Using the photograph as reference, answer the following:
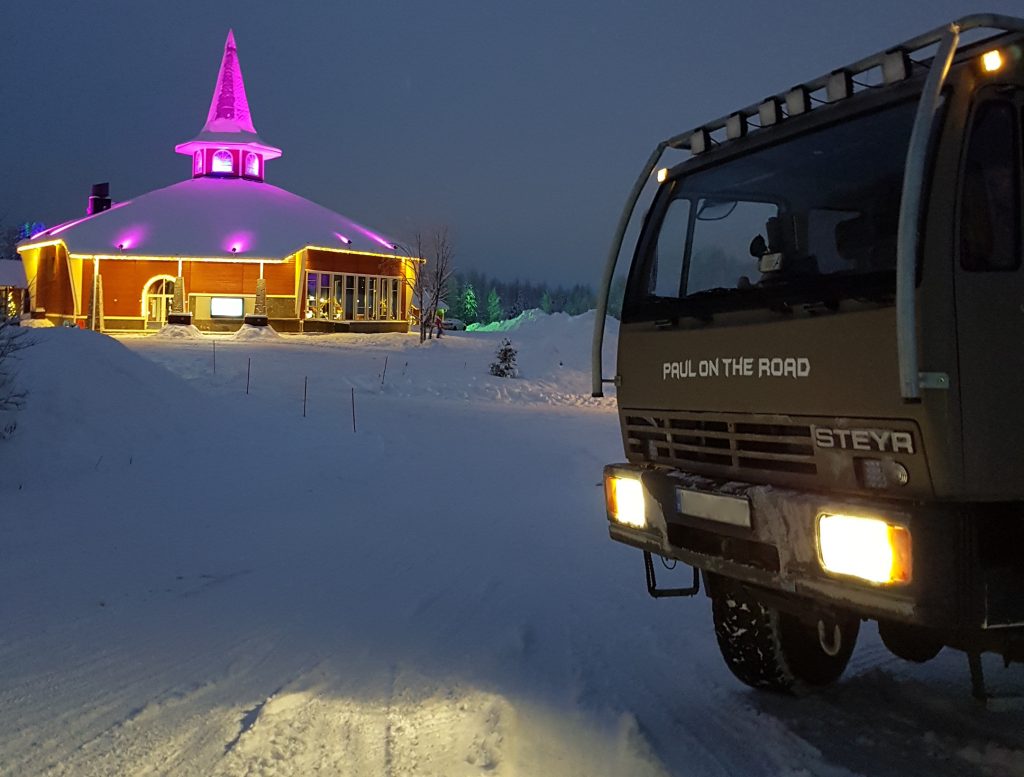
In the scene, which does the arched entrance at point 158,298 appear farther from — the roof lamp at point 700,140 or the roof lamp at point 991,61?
the roof lamp at point 991,61

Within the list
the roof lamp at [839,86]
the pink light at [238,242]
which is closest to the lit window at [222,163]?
the pink light at [238,242]

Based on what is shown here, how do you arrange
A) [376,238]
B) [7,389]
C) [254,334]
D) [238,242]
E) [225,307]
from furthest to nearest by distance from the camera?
[376,238] < [225,307] < [238,242] < [254,334] < [7,389]

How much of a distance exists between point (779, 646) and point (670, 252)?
7.27 ft

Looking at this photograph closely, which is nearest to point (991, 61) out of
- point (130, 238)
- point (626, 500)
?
point (626, 500)

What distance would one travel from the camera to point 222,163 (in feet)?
→ 151

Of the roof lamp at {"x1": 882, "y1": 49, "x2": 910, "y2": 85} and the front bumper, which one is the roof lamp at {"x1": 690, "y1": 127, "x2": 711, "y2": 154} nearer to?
the roof lamp at {"x1": 882, "y1": 49, "x2": 910, "y2": 85}

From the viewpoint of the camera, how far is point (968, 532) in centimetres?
304

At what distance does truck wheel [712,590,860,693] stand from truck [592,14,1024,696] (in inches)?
1.0

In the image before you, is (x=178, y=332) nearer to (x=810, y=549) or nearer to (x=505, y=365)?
(x=505, y=365)

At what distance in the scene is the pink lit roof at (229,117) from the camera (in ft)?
149

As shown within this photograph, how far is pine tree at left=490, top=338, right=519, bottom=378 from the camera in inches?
1160

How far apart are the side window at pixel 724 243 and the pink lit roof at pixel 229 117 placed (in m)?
44.8

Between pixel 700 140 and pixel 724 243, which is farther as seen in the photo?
pixel 700 140

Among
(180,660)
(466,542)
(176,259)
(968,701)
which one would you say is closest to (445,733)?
(180,660)
